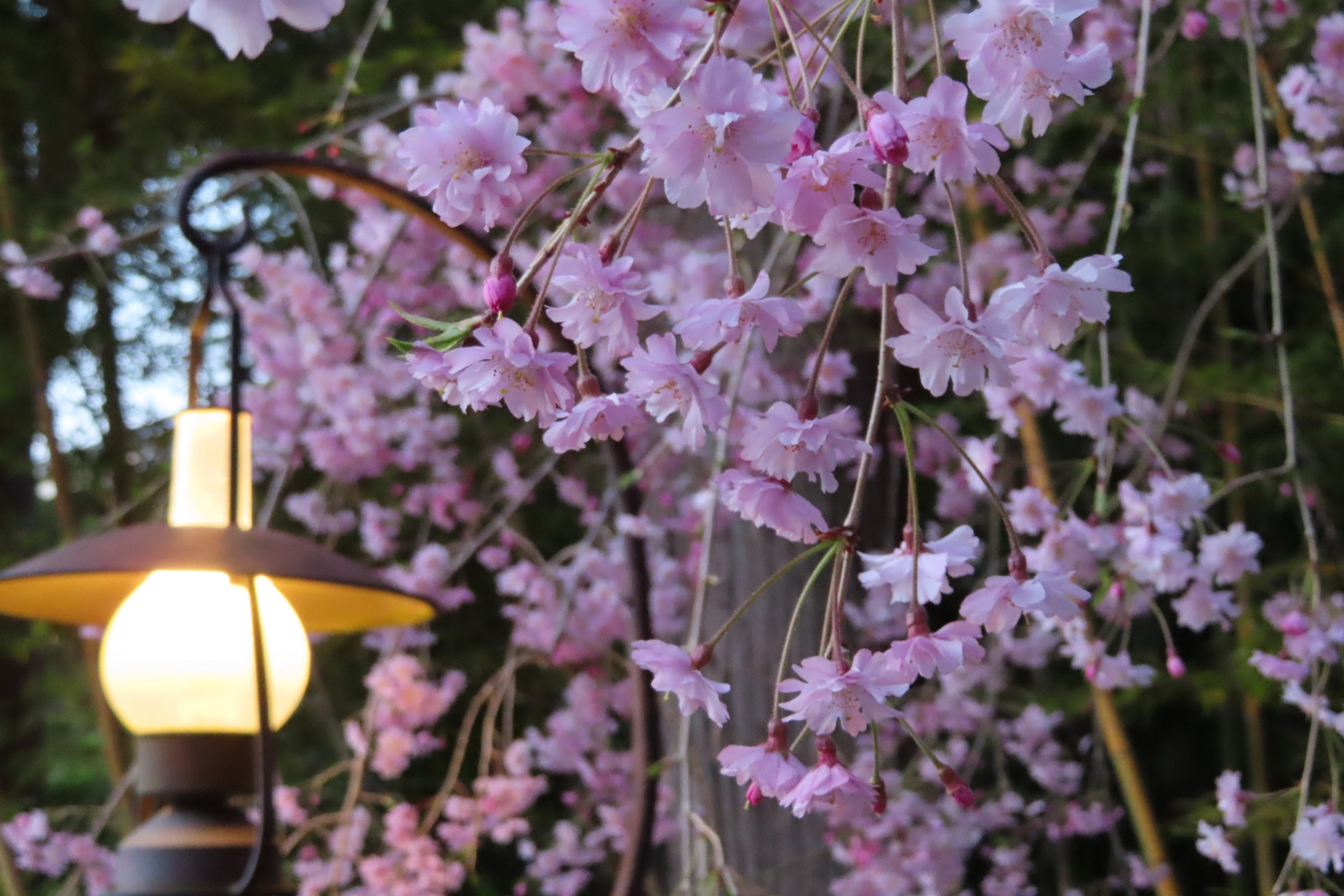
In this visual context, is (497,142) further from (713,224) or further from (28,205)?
(28,205)

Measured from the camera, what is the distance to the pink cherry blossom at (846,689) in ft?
1.84

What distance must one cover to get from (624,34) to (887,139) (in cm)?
14

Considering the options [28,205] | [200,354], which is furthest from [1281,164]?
[28,205]

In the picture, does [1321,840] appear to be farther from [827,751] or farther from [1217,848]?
[827,751]

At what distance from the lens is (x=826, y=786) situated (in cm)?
57

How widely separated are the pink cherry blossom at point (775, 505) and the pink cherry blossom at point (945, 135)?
18 centimetres

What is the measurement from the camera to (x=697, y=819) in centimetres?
118

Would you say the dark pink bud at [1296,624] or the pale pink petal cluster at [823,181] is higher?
the pale pink petal cluster at [823,181]

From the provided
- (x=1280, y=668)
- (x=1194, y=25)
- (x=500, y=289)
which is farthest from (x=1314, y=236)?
(x=500, y=289)

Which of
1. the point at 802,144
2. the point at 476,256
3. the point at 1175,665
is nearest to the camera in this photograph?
the point at 802,144

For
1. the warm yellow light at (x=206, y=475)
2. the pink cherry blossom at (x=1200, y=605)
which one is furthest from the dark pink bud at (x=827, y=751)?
the pink cherry blossom at (x=1200, y=605)

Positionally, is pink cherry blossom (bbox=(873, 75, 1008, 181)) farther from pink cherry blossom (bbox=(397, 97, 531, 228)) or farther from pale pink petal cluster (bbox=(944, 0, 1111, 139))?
pink cherry blossom (bbox=(397, 97, 531, 228))

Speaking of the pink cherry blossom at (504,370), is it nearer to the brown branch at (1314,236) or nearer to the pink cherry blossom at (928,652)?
the pink cherry blossom at (928,652)

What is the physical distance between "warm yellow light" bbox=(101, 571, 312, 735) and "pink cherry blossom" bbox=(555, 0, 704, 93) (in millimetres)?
689
